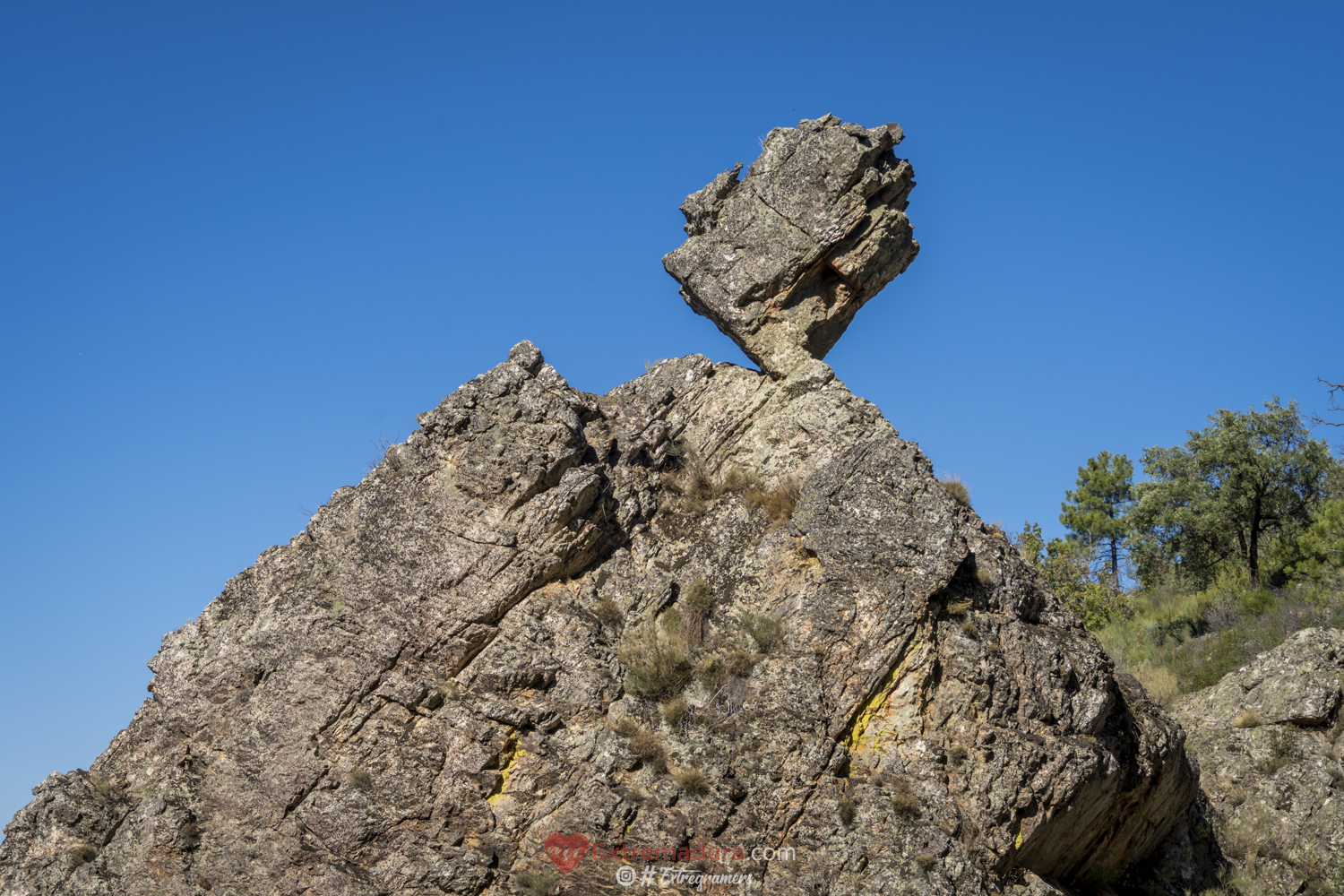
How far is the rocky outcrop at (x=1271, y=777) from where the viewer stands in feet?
61.3

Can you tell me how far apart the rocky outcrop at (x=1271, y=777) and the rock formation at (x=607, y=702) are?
177cm

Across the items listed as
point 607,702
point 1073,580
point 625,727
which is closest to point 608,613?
point 607,702

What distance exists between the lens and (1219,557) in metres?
38.7

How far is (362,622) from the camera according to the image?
15820 mm

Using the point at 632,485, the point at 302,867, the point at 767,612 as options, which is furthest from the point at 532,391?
the point at 302,867

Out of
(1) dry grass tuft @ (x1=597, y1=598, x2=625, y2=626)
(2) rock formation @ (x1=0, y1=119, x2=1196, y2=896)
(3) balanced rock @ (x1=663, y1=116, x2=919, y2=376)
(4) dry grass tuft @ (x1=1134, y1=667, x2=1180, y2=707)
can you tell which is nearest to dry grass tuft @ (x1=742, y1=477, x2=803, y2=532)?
(2) rock formation @ (x1=0, y1=119, x2=1196, y2=896)

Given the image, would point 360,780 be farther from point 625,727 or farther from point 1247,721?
point 1247,721

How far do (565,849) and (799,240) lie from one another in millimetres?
11353

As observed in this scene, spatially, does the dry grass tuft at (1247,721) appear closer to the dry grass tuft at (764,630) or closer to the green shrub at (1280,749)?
the green shrub at (1280,749)

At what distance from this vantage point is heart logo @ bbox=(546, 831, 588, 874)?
13.9m

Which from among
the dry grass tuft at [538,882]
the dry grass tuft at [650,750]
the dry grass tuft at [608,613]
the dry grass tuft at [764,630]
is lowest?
the dry grass tuft at [538,882]

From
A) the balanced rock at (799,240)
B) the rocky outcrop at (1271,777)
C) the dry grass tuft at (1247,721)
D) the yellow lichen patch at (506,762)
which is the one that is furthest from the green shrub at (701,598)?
the dry grass tuft at (1247,721)

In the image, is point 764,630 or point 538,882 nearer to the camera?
point 538,882

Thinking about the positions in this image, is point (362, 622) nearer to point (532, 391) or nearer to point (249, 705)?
point (249, 705)
